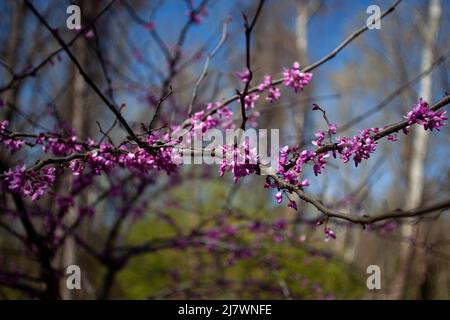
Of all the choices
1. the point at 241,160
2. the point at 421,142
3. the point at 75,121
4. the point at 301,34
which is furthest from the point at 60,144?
the point at 301,34

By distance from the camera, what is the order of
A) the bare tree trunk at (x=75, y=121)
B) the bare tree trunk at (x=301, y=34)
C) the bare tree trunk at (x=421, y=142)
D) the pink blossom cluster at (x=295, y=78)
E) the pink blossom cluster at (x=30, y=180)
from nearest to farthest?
the pink blossom cluster at (x=30, y=180)
the pink blossom cluster at (x=295, y=78)
the bare tree trunk at (x=75, y=121)
the bare tree trunk at (x=421, y=142)
the bare tree trunk at (x=301, y=34)

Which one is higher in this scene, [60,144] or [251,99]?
[251,99]

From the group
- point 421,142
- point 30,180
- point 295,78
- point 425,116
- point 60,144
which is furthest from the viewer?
point 421,142

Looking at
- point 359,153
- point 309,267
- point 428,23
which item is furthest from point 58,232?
point 428,23

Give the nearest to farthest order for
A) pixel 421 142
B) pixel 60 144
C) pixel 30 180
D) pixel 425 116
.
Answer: pixel 425 116, pixel 30 180, pixel 60 144, pixel 421 142

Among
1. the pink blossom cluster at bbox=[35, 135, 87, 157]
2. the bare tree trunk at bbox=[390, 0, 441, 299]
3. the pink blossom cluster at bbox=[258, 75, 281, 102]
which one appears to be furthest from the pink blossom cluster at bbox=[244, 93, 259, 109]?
the bare tree trunk at bbox=[390, 0, 441, 299]

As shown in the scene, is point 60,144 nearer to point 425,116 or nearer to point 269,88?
point 269,88

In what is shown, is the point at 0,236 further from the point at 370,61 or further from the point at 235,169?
the point at 370,61

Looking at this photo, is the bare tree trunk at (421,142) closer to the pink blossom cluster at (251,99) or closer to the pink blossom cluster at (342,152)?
the pink blossom cluster at (251,99)

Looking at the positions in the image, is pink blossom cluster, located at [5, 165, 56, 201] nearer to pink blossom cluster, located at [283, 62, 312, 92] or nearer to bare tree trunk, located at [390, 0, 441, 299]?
pink blossom cluster, located at [283, 62, 312, 92]

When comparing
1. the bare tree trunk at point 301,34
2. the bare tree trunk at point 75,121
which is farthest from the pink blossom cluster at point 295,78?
the bare tree trunk at point 301,34
